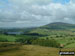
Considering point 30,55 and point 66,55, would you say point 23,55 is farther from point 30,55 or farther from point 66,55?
point 66,55

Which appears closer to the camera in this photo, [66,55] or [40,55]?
[66,55]

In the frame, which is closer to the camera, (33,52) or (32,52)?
(32,52)

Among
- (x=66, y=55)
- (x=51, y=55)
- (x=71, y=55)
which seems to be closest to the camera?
(x=66, y=55)

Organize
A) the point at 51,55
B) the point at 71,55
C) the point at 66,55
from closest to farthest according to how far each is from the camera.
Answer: the point at 66,55, the point at 71,55, the point at 51,55

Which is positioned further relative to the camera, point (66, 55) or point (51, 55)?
point (51, 55)

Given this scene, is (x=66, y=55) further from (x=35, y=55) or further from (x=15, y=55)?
(x=15, y=55)

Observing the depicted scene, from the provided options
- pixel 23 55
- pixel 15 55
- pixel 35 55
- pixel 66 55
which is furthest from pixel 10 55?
pixel 66 55

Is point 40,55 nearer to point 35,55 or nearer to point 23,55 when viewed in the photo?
point 35,55

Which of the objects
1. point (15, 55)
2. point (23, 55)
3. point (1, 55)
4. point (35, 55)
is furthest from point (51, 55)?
point (1, 55)
